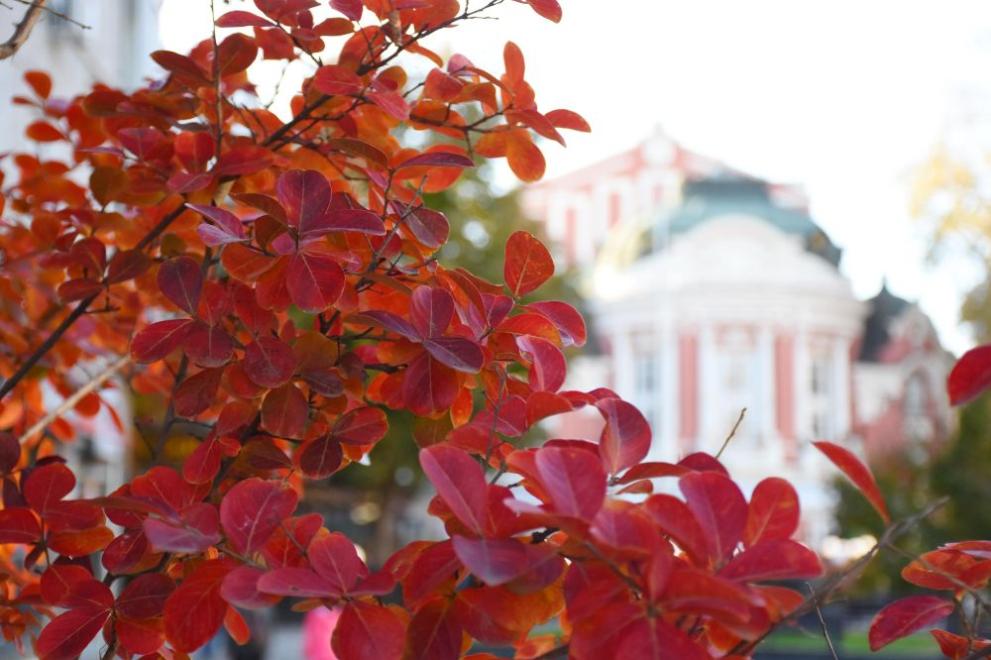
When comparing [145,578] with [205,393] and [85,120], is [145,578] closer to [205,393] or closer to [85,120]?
[205,393]

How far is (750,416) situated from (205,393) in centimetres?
2811

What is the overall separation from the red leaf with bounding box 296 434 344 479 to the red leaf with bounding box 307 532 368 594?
0.72 feet

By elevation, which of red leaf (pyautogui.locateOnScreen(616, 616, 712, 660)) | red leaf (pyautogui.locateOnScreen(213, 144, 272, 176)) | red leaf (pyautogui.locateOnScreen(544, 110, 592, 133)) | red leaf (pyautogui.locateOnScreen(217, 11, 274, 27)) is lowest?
red leaf (pyautogui.locateOnScreen(616, 616, 712, 660))

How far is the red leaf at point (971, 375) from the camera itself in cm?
75

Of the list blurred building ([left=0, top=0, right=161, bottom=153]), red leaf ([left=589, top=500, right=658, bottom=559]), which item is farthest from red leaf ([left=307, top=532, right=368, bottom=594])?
blurred building ([left=0, top=0, right=161, bottom=153])

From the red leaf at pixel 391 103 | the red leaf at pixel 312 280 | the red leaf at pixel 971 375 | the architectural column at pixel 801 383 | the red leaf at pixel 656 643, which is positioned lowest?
the architectural column at pixel 801 383

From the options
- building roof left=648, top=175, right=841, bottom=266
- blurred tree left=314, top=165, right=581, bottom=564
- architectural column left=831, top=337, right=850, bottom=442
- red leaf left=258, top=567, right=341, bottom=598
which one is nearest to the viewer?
red leaf left=258, top=567, right=341, bottom=598

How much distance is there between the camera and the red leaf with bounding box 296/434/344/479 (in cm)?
111

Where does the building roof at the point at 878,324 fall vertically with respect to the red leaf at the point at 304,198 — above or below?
below

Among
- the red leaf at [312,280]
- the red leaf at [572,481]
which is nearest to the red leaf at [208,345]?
the red leaf at [312,280]

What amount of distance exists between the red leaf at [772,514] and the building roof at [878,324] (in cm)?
3138

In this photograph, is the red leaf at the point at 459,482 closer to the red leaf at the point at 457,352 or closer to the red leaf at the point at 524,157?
the red leaf at the point at 457,352

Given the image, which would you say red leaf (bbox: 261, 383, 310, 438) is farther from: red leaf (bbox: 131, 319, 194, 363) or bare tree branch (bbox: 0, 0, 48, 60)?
bare tree branch (bbox: 0, 0, 48, 60)

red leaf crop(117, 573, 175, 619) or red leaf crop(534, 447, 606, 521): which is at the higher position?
red leaf crop(534, 447, 606, 521)
